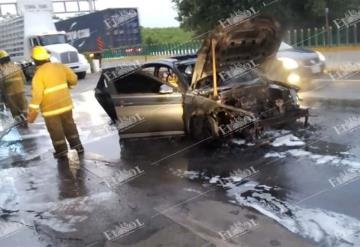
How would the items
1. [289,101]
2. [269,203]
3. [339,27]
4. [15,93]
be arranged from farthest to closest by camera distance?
[339,27] < [15,93] < [289,101] < [269,203]

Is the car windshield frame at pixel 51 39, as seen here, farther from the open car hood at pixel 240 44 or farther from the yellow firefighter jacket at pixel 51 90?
the open car hood at pixel 240 44

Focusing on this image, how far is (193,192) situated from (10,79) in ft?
24.0

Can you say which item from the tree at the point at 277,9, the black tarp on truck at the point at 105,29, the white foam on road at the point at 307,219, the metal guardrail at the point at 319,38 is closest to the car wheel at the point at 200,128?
the white foam on road at the point at 307,219

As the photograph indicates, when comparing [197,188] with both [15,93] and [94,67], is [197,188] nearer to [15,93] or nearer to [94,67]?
[15,93]

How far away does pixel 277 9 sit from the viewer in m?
20.9

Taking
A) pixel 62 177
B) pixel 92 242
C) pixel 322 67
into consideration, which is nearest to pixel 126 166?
pixel 62 177

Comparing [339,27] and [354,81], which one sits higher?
[339,27]

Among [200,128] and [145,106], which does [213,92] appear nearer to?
[200,128]

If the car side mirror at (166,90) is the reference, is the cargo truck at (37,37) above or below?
above

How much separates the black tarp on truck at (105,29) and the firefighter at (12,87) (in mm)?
18711

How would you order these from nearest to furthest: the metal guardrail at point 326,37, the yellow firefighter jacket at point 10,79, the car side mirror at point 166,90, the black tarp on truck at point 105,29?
the car side mirror at point 166,90 → the yellow firefighter jacket at point 10,79 → the metal guardrail at point 326,37 → the black tarp on truck at point 105,29

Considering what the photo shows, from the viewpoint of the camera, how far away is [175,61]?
780 cm

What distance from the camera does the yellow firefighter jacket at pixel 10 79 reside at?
36.0 feet

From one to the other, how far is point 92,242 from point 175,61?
404 cm
